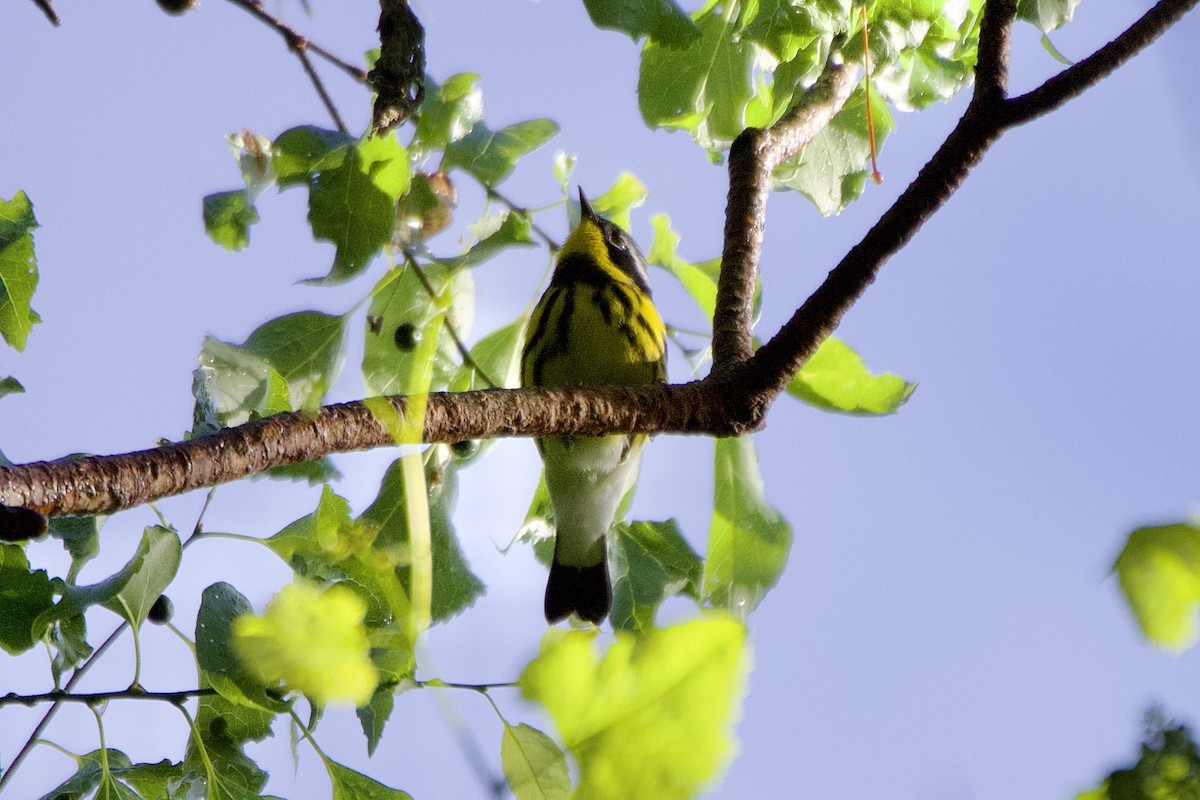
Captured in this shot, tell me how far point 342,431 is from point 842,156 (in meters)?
1.07

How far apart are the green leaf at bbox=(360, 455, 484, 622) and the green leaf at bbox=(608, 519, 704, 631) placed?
0.55 ft

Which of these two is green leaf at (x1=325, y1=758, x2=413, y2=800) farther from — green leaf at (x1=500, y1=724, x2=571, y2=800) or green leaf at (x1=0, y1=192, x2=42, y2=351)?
green leaf at (x1=0, y1=192, x2=42, y2=351)

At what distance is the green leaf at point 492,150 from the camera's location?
1.13 metres

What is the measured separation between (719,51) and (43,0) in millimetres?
724

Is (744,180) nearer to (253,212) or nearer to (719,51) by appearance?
(719,51)

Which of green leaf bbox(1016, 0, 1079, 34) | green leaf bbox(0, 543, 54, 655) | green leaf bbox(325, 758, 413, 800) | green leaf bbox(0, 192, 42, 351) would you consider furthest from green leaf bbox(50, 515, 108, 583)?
green leaf bbox(1016, 0, 1079, 34)

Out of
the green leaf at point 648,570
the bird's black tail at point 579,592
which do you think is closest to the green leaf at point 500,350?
the green leaf at point 648,570

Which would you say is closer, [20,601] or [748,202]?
[20,601]

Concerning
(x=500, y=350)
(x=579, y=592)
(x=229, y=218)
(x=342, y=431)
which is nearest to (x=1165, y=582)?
(x=342, y=431)

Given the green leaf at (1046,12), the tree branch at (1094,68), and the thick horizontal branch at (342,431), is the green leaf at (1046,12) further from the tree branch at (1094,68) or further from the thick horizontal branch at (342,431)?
the thick horizontal branch at (342,431)

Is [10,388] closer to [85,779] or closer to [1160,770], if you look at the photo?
[85,779]

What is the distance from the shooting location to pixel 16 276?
117cm

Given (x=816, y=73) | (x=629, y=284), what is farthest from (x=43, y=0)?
(x=629, y=284)

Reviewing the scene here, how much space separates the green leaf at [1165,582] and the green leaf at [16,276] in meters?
1.17
